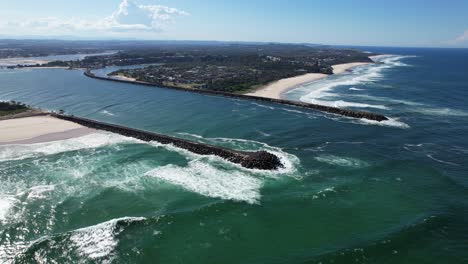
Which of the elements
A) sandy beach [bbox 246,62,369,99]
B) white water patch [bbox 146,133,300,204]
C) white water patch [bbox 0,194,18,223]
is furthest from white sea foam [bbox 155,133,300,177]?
sandy beach [bbox 246,62,369,99]

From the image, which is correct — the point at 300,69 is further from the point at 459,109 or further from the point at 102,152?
the point at 102,152

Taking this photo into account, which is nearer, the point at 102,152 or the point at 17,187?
the point at 17,187

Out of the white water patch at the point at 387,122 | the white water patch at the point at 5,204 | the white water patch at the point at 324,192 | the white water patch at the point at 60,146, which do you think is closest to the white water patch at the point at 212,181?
the white water patch at the point at 324,192

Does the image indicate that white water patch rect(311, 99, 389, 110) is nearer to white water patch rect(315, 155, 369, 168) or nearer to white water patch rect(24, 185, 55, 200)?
white water patch rect(315, 155, 369, 168)

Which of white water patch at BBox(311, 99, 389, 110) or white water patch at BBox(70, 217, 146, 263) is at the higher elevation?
white water patch at BBox(311, 99, 389, 110)

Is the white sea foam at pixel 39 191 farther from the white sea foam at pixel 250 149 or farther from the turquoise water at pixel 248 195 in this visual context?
the white sea foam at pixel 250 149

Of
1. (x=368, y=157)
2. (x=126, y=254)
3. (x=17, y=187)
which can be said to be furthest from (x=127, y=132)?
(x=368, y=157)
